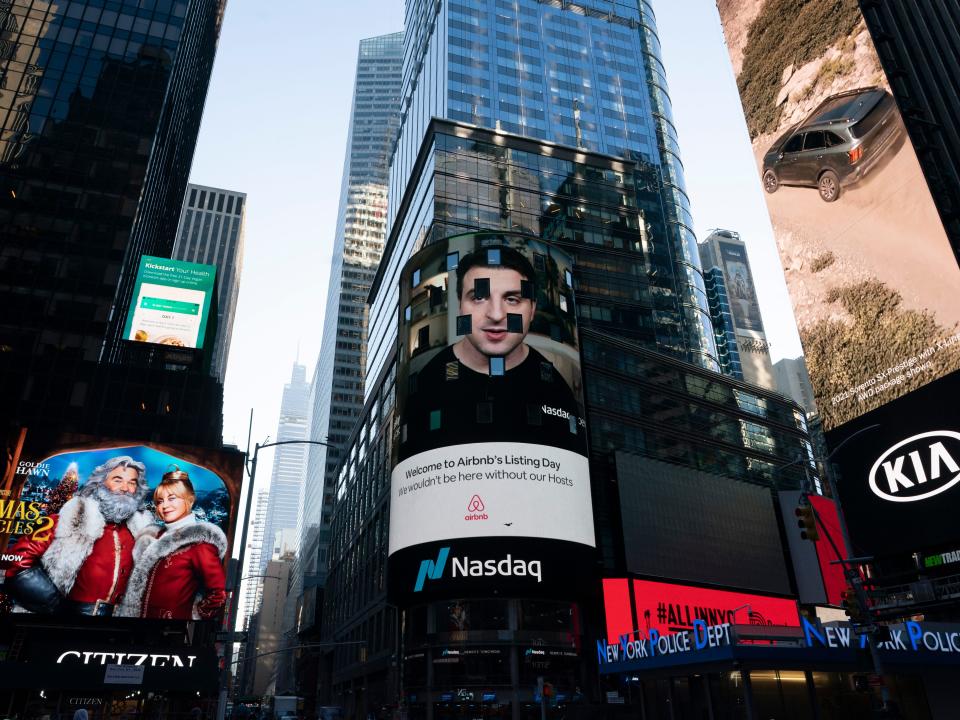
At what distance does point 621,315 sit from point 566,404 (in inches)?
1474

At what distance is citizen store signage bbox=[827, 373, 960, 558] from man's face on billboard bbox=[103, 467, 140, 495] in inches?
1816

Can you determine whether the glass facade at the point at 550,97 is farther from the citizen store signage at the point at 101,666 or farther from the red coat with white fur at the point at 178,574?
the citizen store signage at the point at 101,666

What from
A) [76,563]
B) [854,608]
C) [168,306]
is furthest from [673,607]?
[168,306]

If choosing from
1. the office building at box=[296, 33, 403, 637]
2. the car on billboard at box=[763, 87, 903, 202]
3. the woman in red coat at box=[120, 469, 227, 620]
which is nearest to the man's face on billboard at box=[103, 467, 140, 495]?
the woman in red coat at box=[120, 469, 227, 620]

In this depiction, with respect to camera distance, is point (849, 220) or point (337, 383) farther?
point (337, 383)

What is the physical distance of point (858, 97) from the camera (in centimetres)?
4294

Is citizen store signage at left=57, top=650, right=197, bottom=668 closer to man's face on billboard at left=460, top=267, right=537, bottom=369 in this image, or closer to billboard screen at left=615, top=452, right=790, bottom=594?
man's face on billboard at left=460, top=267, right=537, bottom=369

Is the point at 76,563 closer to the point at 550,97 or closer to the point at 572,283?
the point at 572,283

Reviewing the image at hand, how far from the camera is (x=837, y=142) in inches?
1721

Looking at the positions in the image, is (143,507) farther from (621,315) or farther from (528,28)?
(528,28)

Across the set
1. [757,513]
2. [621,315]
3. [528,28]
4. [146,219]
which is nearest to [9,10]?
[146,219]

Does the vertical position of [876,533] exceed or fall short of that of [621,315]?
it falls short

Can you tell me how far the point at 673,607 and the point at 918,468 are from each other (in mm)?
29413

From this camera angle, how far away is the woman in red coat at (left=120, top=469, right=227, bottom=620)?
48.9 m
